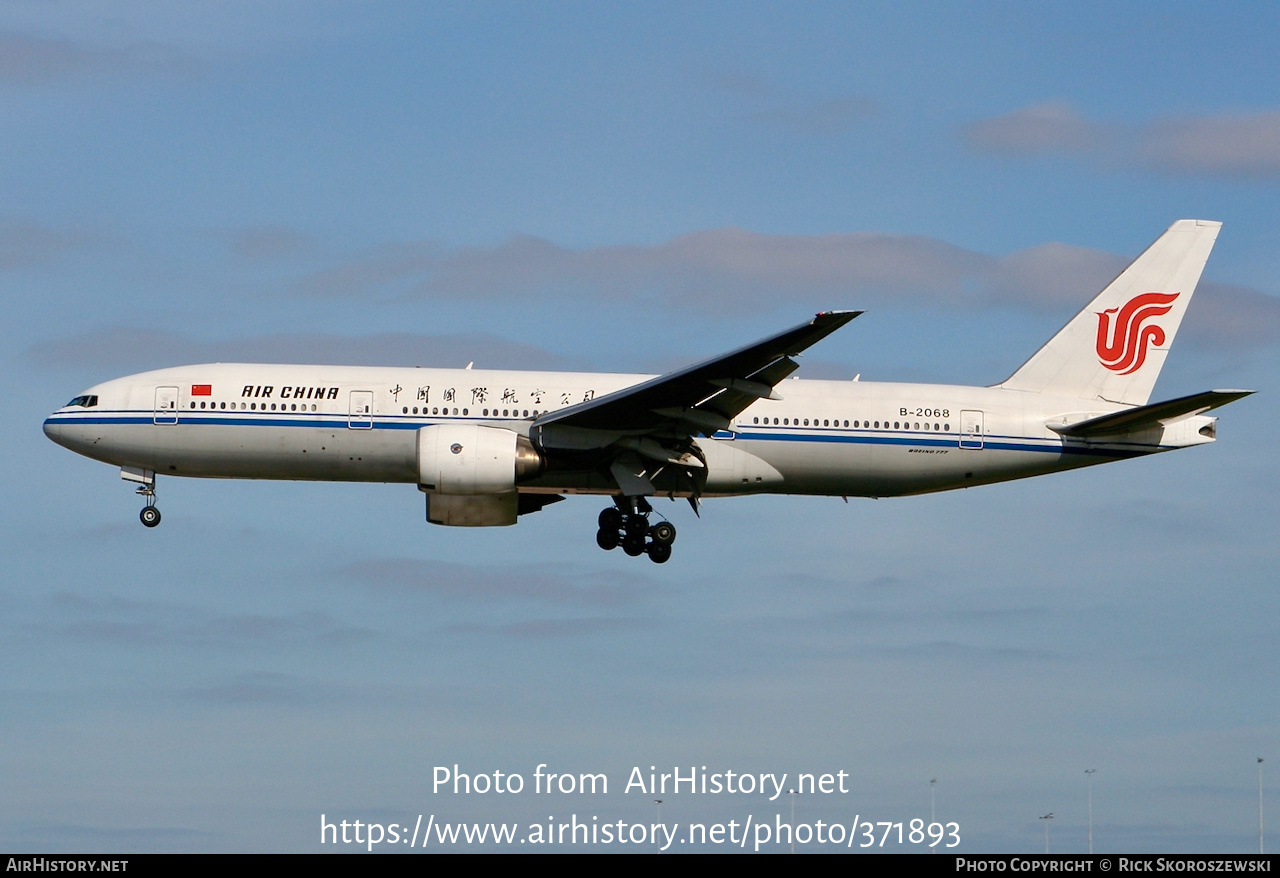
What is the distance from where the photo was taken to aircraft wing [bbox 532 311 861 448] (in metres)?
36.0

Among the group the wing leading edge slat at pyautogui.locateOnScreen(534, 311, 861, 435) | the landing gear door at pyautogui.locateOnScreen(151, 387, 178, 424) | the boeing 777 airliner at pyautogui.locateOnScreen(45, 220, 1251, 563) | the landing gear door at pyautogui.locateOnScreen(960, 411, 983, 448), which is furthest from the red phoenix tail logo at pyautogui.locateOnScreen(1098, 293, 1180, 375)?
the landing gear door at pyautogui.locateOnScreen(151, 387, 178, 424)

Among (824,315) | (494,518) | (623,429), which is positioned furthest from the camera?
(494,518)

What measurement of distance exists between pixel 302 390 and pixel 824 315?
12.8 m

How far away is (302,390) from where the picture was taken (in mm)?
39844

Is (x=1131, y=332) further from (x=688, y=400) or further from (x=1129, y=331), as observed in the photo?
(x=688, y=400)

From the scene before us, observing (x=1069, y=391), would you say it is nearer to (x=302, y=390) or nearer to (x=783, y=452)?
(x=783, y=452)

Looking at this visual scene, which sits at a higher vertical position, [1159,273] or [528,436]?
[1159,273]

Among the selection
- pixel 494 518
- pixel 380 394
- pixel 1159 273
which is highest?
pixel 1159 273

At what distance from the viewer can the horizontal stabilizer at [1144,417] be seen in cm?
3881

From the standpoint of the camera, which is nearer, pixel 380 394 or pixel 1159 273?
pixel 380 394

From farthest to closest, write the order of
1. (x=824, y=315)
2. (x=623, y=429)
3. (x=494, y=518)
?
(x=494, y=518)
(x=623, y=429)
(x=824, y=315)

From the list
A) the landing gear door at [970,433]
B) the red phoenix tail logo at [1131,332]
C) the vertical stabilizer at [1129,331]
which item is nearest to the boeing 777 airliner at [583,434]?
the landing gear door at [970,433]

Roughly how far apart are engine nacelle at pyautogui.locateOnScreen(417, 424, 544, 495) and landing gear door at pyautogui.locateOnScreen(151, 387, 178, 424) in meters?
5.85

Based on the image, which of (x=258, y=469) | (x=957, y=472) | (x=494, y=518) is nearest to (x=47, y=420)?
(x=258, y=469)
